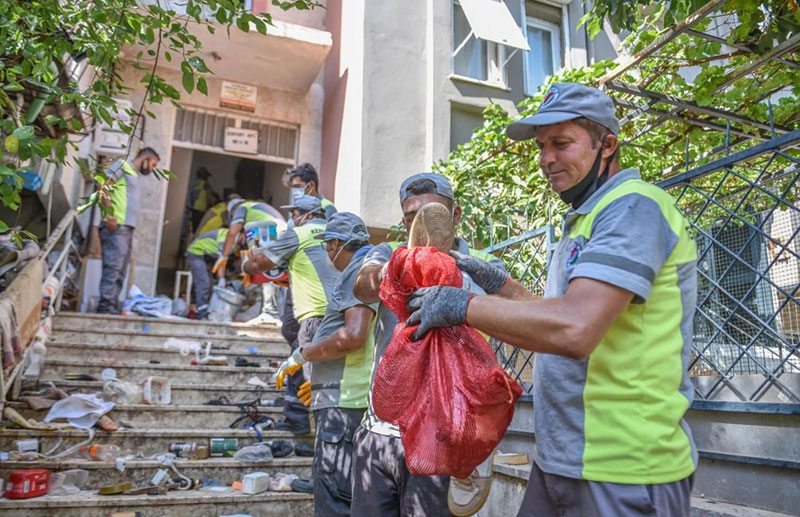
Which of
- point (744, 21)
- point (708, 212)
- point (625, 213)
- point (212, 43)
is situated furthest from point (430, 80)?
point (625, 213)

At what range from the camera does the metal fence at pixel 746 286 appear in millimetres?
2908

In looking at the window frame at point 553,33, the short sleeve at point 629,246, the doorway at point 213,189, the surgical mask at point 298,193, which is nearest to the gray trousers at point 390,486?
the short sleeve at point 629,246

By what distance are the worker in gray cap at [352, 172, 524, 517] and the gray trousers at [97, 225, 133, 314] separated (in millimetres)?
6384

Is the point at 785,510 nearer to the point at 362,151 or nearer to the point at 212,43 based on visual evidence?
the point at 362,151

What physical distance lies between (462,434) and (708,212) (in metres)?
2.57

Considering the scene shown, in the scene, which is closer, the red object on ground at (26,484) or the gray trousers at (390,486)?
the gray trousers at (390,486)

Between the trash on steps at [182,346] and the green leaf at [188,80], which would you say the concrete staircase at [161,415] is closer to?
the trash on steps at [182,346]

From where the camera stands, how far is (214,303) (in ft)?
28.4

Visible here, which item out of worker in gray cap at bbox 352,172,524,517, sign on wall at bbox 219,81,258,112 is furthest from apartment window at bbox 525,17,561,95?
worker in gray cap at bbox 352,172,524,517

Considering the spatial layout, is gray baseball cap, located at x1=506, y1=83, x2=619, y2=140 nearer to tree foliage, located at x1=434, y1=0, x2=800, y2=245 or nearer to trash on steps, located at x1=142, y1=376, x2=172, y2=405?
tree foliage, located at x1=434, y1=0, x2=800, y2=245

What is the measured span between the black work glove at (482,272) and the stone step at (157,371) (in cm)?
455

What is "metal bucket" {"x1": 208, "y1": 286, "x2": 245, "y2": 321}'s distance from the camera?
855cm

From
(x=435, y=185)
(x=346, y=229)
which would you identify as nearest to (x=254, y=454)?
(x=346, y=229)

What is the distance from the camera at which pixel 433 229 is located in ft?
6.12
